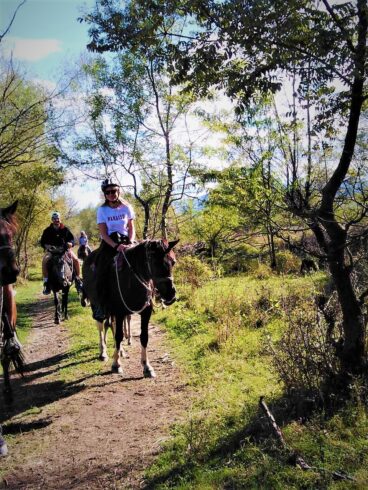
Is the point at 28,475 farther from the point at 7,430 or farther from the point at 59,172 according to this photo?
the point at 59,172

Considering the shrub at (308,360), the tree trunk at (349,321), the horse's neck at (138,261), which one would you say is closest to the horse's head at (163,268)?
the horse's neck at (138,261)

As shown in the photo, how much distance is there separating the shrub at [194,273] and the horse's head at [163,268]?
26.0ft

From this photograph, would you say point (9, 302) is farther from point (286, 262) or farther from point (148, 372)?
point (286, 262)

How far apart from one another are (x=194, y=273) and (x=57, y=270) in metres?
5.49

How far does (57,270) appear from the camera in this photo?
37.3 feet

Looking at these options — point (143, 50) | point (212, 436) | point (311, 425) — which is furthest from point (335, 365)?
point (143, 50)

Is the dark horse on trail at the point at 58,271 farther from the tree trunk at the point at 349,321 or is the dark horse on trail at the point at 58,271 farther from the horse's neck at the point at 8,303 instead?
the tree trunk at the point at 349,321

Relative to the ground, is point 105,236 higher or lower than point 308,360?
higher

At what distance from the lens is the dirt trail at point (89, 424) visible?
4.05 meters

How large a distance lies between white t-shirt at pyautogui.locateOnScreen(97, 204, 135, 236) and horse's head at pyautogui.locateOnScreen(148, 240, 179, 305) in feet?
4.16

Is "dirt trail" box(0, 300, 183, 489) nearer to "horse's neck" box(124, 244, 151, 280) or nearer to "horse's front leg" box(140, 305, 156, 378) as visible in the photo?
"horse's front leg" box(140, 305, 156, 378)

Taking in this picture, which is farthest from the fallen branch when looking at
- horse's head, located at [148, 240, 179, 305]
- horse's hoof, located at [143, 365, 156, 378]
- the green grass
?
horse's hoof, located at [143, 365, 156, 378]

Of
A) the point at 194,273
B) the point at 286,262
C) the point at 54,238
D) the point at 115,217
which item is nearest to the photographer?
the point at 115,217

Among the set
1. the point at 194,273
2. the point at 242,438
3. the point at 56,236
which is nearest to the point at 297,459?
the point at 242,438
